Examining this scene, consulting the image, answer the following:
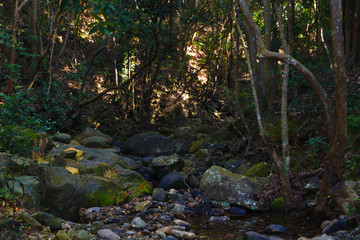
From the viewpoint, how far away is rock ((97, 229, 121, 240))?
16.4ft

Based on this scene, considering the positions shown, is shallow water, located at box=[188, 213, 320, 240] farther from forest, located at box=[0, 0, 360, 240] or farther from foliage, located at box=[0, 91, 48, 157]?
foliage, located at box=[0, 91, 48, 157]

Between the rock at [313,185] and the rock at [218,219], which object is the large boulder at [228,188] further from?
the rock at [313,185]

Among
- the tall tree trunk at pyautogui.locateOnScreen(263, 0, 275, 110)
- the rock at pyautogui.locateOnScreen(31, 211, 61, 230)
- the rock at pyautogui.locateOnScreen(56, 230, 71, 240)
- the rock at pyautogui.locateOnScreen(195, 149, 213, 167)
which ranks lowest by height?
the rock at pyautogui.locateOnScreen(56, 230, 71, 240)

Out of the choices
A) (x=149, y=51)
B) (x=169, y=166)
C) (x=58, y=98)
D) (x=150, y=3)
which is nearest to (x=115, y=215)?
(x=169, y=166)

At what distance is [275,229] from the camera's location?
5.60 m

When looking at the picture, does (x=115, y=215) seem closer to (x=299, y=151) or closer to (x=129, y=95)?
(x=299, y=151)

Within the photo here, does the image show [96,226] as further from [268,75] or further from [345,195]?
[268,75]

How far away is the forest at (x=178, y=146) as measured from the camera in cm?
502

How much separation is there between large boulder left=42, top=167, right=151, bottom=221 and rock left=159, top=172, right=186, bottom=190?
1.12 m

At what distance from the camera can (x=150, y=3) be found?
11516 millimetres

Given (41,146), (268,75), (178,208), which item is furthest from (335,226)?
(268,75)

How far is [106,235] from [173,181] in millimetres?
3604

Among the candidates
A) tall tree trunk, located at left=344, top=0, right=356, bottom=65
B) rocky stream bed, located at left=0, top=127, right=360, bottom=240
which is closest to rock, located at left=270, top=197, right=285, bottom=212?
rocky stream bed, located at left=0, top=127, right=360, bottom=240

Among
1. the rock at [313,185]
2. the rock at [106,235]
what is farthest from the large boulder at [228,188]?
the rock at [106,235]
